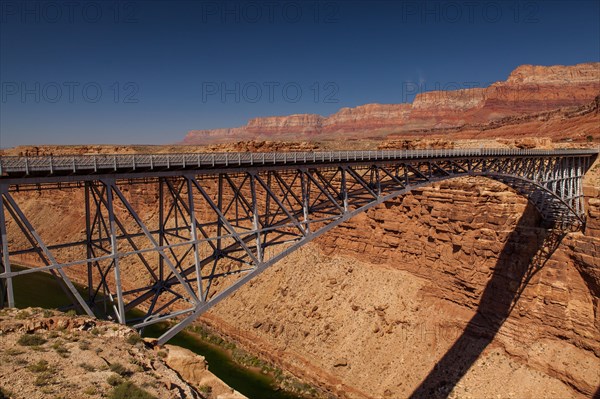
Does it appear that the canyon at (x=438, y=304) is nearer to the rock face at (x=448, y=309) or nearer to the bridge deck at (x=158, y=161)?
the rock face at (x=448, y=309)

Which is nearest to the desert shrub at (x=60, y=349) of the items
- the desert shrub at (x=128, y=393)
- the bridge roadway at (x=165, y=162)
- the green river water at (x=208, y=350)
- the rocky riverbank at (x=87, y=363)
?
the rocky riverbank at (x=87, y=363)

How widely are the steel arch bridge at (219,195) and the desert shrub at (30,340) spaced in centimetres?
133

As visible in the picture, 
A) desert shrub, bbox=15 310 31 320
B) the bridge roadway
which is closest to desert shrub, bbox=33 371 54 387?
desert shrub, bbox=15 310 31 320

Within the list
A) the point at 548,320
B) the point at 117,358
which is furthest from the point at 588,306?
the point at 117,358

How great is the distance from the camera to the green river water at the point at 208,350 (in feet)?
93.6

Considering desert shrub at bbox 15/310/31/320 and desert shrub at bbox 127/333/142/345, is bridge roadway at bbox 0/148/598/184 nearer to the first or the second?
desert shrub at bbox 15/310/31/320

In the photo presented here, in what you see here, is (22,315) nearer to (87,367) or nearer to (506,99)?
(87,367)

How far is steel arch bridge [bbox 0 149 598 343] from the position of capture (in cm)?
1108

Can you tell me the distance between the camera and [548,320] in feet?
88.2

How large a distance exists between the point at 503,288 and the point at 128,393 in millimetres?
27369

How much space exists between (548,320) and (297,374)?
58.9 ft

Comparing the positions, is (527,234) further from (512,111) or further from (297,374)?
(512,111)

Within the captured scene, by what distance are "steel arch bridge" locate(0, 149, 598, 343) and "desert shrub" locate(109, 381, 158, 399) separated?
136 inches

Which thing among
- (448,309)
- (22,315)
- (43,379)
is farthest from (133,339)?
(448,309)
